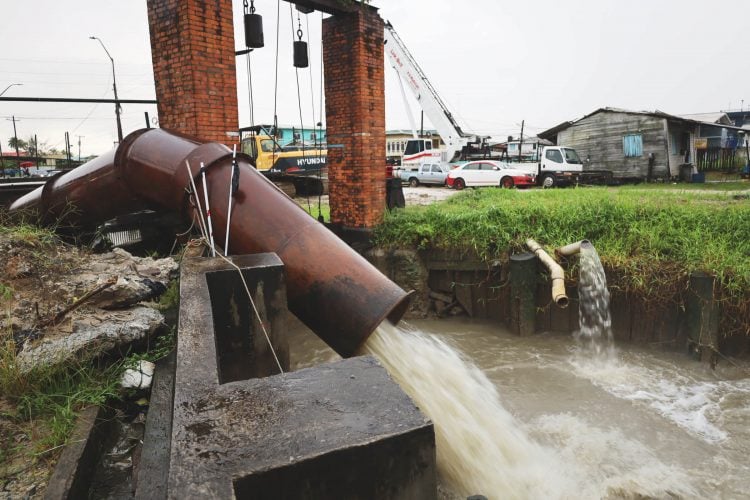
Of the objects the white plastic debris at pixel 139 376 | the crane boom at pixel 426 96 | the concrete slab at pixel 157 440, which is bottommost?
the concrete slab at pixel 157 440

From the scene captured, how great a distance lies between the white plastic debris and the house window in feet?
80.3

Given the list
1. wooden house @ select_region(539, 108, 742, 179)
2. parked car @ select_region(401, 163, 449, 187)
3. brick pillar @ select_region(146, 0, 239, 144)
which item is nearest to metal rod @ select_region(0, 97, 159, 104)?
brick pillar @ select_region(146, 0, 239, 144)

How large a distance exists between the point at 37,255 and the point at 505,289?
605cm

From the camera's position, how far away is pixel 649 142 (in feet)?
73.6

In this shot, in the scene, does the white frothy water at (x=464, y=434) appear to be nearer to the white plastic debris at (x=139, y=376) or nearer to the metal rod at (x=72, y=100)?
the white plastic debris at (x=139, y=376)

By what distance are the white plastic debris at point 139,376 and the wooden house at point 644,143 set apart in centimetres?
2381

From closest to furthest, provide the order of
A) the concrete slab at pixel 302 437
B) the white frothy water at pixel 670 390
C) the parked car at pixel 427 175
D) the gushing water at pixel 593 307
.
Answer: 1. the concrete slab at pixel 302 437
2. the white frothy water at pixel 670 390
3. the gushing water at pixel 593 307
4. the parked car at pixel 427 175

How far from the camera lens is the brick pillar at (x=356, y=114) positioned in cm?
833

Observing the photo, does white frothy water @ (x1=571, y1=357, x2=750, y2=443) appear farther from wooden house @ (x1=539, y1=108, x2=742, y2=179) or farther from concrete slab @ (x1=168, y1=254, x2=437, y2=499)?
wooden house @ (x1=539, y1=108, x2=742, y2=179)

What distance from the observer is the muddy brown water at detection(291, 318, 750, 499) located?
4082 mm

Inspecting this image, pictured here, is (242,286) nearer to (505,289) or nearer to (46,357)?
(46,357)

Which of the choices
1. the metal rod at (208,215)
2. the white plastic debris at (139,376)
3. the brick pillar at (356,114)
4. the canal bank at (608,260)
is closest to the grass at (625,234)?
the canal bank at (608,260)

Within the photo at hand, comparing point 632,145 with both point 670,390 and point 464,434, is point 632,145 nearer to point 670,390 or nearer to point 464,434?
point 670,390

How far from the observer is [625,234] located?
24.7ft
